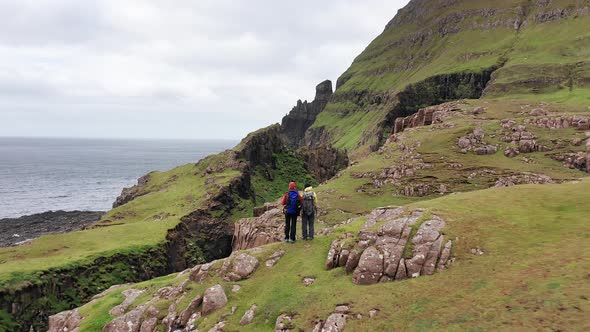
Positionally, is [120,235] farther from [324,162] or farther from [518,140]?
[324,162]

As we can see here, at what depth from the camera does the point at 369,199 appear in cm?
5544

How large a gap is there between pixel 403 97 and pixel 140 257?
136 m

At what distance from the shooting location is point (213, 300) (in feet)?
74.8

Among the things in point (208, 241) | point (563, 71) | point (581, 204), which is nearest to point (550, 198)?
point (581, 204)

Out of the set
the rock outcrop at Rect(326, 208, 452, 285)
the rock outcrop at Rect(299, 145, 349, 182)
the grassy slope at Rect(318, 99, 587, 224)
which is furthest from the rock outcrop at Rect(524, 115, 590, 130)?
the rock outcrop at Rect(299, 145, 349, 182)

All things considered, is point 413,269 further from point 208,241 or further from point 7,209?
point 7,209

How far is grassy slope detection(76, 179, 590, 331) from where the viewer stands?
51.1 feet

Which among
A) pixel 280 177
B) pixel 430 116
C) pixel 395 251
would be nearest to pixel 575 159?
pixel 430 116

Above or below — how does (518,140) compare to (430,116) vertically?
below

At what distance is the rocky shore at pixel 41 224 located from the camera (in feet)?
344

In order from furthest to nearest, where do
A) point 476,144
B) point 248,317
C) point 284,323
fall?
point 476,144
point 248,317
point 284,323

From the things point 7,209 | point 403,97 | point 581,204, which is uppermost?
point 403,97

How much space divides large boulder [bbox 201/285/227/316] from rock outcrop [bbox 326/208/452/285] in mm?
6460

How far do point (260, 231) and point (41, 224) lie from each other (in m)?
99.2
